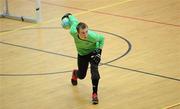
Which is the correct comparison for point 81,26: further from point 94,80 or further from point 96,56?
point 94,80

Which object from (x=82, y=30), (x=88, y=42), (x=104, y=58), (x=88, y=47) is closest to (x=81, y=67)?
(x=88, y=47)

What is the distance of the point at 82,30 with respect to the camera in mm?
7977

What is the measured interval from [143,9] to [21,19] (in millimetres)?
3041

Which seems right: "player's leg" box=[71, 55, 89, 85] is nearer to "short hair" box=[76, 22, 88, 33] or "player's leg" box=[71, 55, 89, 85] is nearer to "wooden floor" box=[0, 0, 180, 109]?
"wooden floor" box=[0, 0, 180, 109]

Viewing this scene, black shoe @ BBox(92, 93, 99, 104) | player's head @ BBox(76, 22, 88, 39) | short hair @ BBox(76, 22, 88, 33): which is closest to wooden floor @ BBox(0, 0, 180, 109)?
black shoe @ BBox(92, 93, 99, 104)

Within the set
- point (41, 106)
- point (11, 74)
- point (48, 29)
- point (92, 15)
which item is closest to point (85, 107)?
point (41, 106)

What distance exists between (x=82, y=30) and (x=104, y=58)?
246 centimetres

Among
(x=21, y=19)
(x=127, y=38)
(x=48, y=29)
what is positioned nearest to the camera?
(x=127, y=38)

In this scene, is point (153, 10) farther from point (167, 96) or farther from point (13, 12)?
point (167, 96)

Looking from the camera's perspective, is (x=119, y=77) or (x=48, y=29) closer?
(x=119, y=77)

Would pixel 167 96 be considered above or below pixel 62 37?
below

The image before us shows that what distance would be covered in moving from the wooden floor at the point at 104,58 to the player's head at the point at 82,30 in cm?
98

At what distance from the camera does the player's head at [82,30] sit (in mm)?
7957

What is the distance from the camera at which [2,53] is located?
35.7 ft
